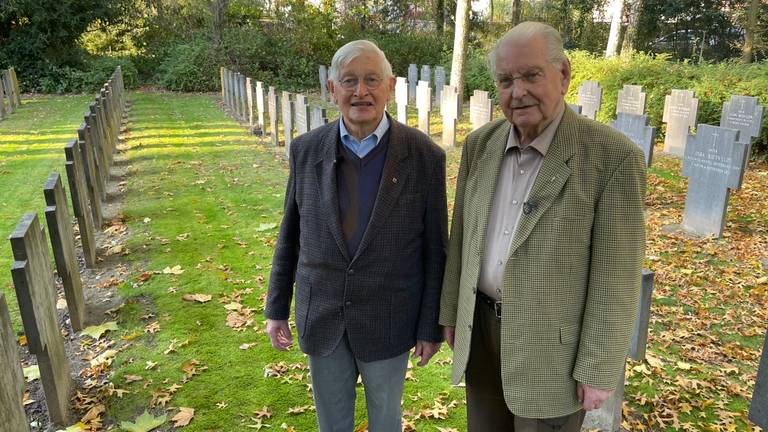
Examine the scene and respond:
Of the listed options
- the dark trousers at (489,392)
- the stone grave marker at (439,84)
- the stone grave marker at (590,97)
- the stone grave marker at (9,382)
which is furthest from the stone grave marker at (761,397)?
the stone grave marker at (439,84)

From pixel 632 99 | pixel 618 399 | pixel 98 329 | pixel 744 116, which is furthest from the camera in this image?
pixel 632 99

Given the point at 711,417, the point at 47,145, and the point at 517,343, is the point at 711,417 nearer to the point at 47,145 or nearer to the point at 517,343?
the point at 517,343

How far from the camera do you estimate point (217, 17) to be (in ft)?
83.5

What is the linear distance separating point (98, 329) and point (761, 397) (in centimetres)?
461

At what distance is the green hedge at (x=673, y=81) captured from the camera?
1167 centimetres

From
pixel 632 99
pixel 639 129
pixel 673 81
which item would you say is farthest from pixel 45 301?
pixel 673 81

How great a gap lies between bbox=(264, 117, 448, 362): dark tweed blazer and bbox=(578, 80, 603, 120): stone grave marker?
12188mm

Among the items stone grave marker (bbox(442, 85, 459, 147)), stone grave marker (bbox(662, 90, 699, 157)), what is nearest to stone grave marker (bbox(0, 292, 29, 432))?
stone grave marker (bbox(442, 85, 459, 147))

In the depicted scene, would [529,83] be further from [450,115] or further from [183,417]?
[450,115]

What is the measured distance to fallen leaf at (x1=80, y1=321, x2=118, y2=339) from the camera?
4.74 m

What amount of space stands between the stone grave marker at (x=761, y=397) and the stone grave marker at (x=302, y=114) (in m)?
8.49

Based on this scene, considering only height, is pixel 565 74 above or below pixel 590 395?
above

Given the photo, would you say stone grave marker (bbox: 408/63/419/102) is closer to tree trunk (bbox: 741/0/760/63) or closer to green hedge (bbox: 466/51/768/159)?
green hedge (bbox: 466/51/768/159)

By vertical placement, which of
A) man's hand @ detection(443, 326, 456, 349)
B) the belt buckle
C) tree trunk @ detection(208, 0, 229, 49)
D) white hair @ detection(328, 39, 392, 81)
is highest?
tree trunk @ detection(208, 0, 229, 49)
